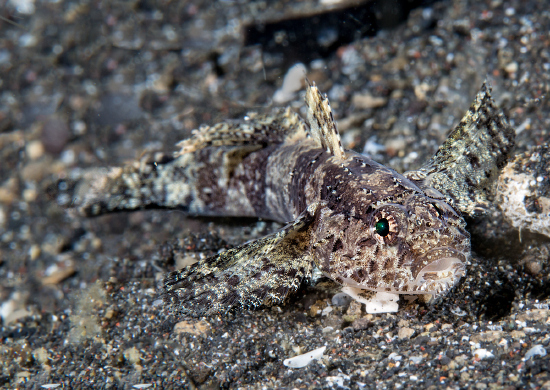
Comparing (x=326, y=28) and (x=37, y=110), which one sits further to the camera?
(x=37, y=110)

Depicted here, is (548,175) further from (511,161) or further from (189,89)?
(189,89)

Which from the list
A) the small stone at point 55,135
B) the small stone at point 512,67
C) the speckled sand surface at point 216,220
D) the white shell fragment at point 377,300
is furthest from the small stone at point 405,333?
the small stone at point 55,135

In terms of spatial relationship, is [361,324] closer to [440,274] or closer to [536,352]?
[440,274]

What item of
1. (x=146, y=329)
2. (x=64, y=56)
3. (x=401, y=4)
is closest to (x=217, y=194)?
(x=146, y=329)

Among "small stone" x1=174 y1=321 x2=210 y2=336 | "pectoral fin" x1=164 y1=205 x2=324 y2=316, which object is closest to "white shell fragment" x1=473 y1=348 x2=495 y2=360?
"pectoral fin" x1=164 y1=205 x2=324 y2=316

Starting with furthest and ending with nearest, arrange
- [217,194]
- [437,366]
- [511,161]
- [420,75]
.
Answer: [420,75]
[217,194]
[511,161]
[437,366]

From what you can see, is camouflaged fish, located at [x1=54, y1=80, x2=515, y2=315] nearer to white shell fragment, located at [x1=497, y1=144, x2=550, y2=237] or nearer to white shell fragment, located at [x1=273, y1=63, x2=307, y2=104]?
white shell fragment, located at [x1=497, y1=144, x2=550, y2=237]

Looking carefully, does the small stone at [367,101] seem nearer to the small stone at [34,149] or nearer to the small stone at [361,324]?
the small stone at [361,324]
